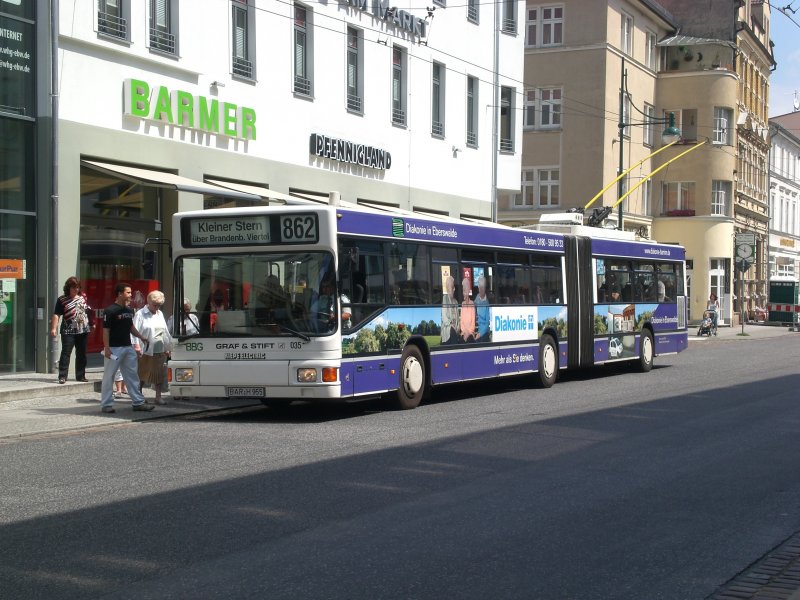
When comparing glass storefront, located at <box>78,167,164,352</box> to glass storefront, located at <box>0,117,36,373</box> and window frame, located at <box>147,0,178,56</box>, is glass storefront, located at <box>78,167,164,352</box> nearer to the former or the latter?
glass storefront, located at <box>0,117,36,373</box>

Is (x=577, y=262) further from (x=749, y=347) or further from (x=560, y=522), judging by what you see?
(x=749, y=347)

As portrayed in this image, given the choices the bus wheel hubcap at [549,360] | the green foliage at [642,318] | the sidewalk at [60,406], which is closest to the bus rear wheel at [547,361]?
the bus wheel hubcap at [549,360]

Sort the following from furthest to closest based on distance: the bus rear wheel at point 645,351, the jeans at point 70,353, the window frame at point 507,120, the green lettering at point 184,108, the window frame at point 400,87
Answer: the window frame at point 507,120 → the window frame at point 400,87 → the bus rear wheel at point 645,351 → the green lettering at point 184,108 → the jeans at point 70,353

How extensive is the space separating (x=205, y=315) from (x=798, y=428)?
7.92 m

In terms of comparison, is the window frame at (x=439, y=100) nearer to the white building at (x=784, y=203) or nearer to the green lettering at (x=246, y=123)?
the green lettering at (x=246, y=123)

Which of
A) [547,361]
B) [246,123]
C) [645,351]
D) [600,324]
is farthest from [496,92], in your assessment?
[547,361]

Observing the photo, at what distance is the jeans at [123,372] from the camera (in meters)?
15.1

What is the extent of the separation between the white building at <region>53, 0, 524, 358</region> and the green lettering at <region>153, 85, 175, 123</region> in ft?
0.11

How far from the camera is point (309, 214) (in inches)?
567

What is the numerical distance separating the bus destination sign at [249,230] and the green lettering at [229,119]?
8964mm

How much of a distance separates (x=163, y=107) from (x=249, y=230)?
322 inches

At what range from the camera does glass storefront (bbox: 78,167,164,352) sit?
21.0 metres

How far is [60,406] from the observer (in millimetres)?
16250

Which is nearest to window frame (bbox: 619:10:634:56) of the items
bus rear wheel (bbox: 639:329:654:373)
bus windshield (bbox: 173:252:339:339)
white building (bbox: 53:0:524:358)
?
white building (bbox: 53:0:524:358)
